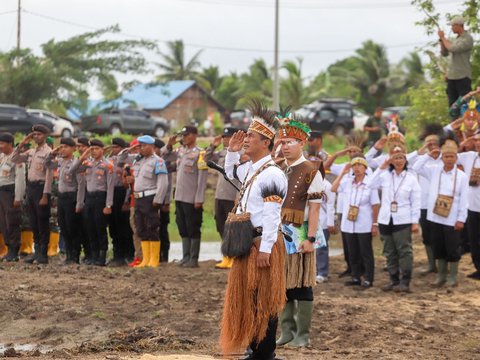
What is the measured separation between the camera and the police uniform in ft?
48.1

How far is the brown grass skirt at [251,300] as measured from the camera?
7.48 meters

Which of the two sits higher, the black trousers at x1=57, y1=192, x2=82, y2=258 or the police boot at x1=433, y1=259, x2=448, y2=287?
the black trousers at x1=57, y1=192, x2=82, y2=258

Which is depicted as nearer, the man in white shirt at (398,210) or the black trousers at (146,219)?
the man in white shirt at (398,210)

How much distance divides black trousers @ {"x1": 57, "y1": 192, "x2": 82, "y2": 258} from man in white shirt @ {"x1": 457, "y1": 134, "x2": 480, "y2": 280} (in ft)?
19.4

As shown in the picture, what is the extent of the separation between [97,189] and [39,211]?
3.51 ft

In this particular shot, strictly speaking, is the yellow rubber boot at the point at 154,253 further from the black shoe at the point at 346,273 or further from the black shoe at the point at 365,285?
the black shoe at the point at 365,285

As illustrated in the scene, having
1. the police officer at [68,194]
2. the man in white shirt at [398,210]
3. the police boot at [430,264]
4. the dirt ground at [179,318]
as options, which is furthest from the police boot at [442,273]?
the police officer at [68,194]

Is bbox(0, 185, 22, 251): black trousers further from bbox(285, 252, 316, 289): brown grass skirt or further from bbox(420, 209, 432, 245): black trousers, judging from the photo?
bbox(285, 252, 316, 289): brown grass skirt

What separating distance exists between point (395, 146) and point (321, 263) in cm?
198

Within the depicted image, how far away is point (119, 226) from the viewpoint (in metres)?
15.4

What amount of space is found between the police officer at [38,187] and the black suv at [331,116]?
2990cm

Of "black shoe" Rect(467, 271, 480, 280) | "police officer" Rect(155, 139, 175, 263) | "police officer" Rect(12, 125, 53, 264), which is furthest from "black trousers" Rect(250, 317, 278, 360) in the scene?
"police officer" Rect(12, 125, 53, 264)

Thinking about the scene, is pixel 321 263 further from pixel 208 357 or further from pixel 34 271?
pixel 208 357

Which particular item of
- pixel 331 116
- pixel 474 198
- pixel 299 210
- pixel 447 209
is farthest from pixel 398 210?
pixel 331 116
